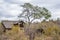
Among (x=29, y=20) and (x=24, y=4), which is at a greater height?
(x=24, y=4)

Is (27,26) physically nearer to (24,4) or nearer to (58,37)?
(24,4)

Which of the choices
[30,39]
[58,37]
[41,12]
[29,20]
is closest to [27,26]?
[29,20]

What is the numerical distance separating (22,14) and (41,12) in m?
4.73

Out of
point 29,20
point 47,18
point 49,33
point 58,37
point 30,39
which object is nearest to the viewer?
point 58,37

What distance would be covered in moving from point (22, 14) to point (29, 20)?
6.66 feet

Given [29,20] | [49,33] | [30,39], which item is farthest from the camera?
[29,20]

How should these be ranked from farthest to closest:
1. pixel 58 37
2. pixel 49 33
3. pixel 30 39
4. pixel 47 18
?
1. pixel 47 18
2. pixel 49 33
3. pixel 30 39
4. pixel 58 37

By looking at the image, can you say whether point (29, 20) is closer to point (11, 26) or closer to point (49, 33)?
point (11, 26)

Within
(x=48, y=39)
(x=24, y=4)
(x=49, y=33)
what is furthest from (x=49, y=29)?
(x=24, y=4)

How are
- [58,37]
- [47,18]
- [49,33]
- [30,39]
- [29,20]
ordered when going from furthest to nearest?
[47,18]
[29,20]
[49,33]
[30,39]
[58,37]

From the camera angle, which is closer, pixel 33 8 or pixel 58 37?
pixel 58 37

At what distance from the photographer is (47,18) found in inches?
2359

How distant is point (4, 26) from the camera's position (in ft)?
185

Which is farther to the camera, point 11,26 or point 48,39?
point 11,26
